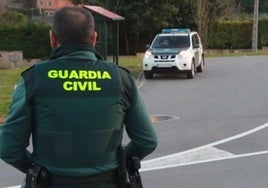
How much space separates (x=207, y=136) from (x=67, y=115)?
25.2 ft

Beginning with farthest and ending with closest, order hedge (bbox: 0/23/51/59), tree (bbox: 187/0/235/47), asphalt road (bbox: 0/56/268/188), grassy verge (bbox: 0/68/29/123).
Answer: tree (bbox: 187/0/235/47) → hedge (bbox: 0/23/51/59) → grassy verge (bbox: 0/68/29/123) → asphalt road (bbox: 0/56/268/188)

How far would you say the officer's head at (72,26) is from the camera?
9.58 feet

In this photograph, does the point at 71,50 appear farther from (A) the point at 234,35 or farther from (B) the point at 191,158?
(A) the point at 234,35

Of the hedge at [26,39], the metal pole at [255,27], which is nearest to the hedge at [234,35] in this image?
the metal pole at [255,27]

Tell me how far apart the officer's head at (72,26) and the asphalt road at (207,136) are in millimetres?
4120

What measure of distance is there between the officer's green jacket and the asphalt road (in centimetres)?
404

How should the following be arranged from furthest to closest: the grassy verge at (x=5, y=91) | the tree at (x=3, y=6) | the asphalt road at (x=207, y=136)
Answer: the tree at (x=3, y=6) → the grassy verge at (x=5, y=91) → the asphalt road at (x=207, y=136)

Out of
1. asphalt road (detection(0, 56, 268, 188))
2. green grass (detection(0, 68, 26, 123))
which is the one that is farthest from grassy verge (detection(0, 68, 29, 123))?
asphalt road (detection(0, 56, 268, 188))

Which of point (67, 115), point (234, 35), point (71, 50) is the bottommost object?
point (234, 35)

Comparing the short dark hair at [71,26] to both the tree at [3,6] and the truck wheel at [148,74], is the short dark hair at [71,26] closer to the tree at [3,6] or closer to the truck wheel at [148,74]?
the truck wheel at [148,74]

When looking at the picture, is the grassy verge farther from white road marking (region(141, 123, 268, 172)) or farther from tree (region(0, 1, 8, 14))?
tree (region(0, 1, 8, 14))

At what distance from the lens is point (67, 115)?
2830 millimetres

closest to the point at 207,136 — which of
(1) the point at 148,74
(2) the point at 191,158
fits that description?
(2) the point at 191,158

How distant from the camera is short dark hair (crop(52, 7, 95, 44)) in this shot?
292 centimetres
